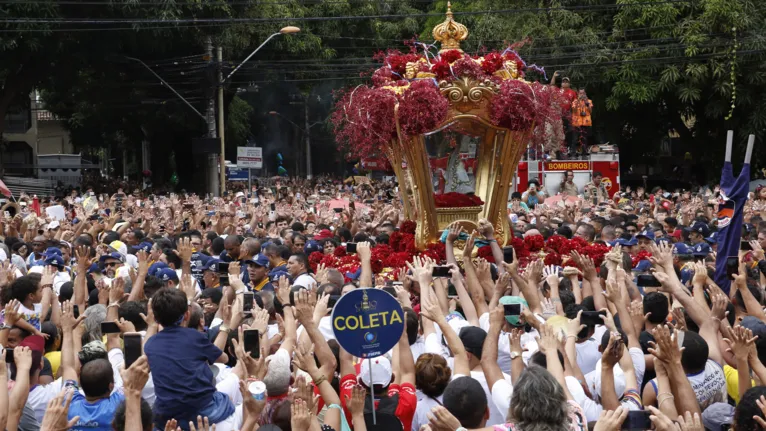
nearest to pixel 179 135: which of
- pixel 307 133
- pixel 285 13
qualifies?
pixel 285 13

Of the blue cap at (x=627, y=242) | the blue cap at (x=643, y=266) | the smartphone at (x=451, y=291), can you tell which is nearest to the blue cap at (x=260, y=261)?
the smartphone at (x=451, y=291)

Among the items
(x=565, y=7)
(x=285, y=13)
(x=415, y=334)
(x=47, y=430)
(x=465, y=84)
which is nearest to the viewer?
(x=47, y=430)

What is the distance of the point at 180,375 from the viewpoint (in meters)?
6.03

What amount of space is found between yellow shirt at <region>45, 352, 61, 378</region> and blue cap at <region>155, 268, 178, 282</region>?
96.2 inches

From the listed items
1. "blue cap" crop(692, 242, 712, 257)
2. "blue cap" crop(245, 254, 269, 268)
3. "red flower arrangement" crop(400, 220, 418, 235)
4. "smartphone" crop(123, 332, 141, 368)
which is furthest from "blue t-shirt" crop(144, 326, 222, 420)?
"red flower arrangement" crop(400, 220, 418, 235)

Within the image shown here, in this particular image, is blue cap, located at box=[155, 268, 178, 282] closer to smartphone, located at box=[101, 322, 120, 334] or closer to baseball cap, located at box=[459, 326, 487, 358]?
smartphone, located at box=[101, 322, 120, 334]

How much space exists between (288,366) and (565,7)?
30.8 meters

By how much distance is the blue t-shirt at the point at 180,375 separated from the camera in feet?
19.7

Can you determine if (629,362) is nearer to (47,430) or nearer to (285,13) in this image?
(47,430)

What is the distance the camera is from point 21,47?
32906 mm

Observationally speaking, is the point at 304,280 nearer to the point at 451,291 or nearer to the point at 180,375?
the point at 451,291

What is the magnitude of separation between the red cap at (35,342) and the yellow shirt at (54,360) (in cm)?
28

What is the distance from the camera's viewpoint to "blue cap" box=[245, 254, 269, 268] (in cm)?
1126

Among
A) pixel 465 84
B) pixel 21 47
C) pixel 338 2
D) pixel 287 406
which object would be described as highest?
pixel 338 2
